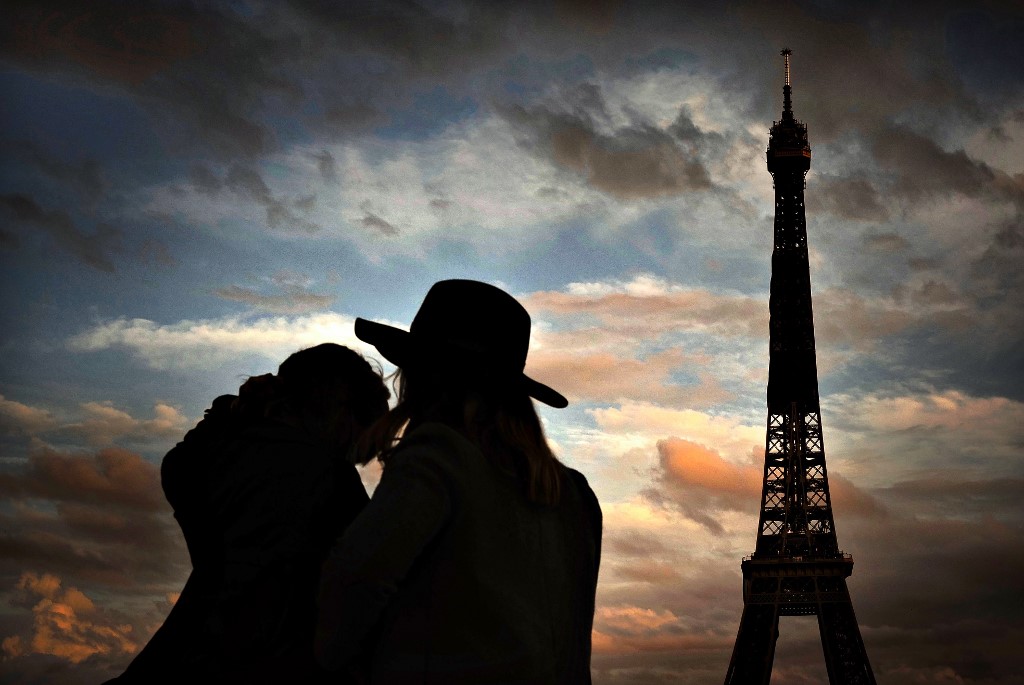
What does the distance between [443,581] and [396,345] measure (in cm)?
71

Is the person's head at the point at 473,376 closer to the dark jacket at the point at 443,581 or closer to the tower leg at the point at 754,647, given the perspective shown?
the dark jacket at the point at 443,581

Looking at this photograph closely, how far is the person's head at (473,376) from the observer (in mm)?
3027

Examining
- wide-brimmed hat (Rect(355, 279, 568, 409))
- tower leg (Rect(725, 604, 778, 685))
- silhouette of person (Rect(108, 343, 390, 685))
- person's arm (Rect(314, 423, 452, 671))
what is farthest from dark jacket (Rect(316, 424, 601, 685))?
tower leg (Rect(725, 604, 778, 685))

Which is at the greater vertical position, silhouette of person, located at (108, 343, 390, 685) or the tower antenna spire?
the tower antenna spire

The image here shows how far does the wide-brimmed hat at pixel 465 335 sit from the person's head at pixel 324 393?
1.90 ft

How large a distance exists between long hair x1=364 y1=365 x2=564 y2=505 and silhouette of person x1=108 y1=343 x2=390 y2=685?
1.71ft

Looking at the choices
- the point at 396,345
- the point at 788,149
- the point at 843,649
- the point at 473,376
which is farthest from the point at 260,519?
the point at 788,149

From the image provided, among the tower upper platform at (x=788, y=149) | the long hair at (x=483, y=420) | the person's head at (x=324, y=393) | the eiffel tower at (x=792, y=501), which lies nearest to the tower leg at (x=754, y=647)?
the eiffel tower at (x=792, y=501)

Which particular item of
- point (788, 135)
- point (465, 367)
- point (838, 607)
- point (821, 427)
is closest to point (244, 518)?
point (465, 367)

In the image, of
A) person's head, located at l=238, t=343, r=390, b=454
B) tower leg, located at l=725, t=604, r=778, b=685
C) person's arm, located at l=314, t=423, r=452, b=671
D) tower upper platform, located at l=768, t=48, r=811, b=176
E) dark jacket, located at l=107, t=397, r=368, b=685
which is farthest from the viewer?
tower upper platform, located at l=768, t=48, r=811, b=176

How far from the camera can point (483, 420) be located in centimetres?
306

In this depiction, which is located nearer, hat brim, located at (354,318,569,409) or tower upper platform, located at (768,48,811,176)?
hat brim, located at (354,318,569,409)

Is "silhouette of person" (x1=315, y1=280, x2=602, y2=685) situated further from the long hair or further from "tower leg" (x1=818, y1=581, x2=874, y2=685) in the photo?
"tower leg" (x1=818, y1=581, x2=874, y2=685)

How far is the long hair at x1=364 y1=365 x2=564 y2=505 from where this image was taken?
300cm
